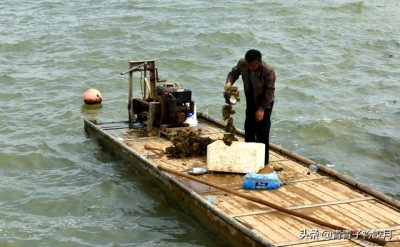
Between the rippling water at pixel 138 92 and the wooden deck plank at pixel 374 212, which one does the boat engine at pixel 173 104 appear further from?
the wooden deck plank at pixel 374 212

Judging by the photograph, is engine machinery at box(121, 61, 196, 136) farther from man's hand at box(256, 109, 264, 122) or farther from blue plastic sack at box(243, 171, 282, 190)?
blue plastic sack at box(243, 171, 282, 190)

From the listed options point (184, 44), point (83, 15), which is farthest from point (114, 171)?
point (83, 15)

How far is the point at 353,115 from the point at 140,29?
358 inches

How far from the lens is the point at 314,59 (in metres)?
19.4

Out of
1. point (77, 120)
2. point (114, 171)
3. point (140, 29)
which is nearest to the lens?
point (114, 171)

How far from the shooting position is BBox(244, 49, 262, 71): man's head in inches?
352

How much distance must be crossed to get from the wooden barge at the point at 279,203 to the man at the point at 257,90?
53 cm

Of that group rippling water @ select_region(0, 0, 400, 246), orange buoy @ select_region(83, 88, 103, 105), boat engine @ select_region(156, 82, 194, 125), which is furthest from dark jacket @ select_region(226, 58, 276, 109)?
orange buoy @ select_region(83, 88, 103, 105)

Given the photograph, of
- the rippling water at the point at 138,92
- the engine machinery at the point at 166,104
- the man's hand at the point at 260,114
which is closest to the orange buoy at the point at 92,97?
the rippling water at the point at 138,92

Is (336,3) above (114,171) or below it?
above

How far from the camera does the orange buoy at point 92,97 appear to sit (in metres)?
15.2

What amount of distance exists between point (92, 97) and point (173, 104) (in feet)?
15.3

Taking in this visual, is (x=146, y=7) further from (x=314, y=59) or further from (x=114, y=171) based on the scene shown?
(x=114, y=171)

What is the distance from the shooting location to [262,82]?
9.30 meters
